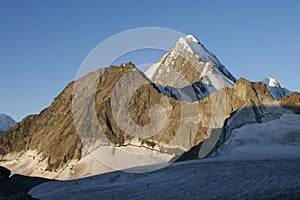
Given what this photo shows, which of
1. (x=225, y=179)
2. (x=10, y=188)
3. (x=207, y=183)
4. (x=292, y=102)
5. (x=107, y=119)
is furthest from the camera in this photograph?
(x=107, y=119)

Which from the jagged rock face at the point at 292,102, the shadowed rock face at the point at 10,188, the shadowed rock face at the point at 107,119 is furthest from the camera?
the shadowed rock face at the point at 107,119

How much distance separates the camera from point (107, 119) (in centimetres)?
12112

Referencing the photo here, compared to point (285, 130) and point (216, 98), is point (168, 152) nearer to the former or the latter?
point (216, 98)

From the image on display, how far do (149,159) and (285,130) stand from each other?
72797mm

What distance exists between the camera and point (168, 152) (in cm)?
9969

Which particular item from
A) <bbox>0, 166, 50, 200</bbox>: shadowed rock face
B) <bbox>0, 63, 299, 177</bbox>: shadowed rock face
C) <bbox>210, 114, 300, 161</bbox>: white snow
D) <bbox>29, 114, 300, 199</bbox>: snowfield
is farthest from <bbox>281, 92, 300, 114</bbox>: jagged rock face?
<bbox>0, 166, 50, 200</bbox>: shadowed rock face

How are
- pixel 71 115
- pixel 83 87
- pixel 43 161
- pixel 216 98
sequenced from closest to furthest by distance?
pixel 216 98 → pixel 43 161 → pixel 71 115 → pixel 83 87

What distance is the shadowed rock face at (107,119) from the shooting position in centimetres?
9931

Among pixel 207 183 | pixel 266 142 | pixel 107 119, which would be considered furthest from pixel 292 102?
pixel 107 119

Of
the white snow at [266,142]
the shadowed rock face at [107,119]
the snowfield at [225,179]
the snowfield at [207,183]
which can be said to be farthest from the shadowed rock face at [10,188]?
the shadowed rock face at [107,119]

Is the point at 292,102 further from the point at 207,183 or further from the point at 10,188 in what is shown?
the point at 10,188

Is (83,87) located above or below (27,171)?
above

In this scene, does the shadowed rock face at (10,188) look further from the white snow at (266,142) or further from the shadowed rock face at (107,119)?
the shadowed rock face at (107,119)

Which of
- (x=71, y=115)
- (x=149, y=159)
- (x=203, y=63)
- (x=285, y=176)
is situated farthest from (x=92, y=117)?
(x=285, y=176)
